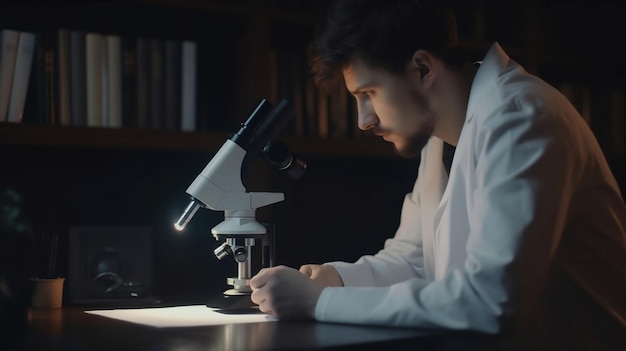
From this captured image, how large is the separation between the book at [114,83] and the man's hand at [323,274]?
67 cm

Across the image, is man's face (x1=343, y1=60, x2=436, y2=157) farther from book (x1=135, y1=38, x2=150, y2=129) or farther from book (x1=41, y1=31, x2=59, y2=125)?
book (x1=41, y1=31, x2=59, y2=125)

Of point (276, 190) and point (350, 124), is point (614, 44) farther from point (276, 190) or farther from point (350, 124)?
point (276, 190)

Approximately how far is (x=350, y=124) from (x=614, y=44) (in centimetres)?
121

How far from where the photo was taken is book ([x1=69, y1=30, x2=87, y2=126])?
2.00 meters

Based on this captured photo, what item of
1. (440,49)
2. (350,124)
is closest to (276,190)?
(350,124)

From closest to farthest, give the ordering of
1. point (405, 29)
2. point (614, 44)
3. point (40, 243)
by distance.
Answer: point (405, 29) → point (40, 243) → point (614, 44)

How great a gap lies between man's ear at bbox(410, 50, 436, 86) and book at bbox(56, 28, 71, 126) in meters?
0.91

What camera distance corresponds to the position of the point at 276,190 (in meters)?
2.35

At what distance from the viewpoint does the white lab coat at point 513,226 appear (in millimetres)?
1231

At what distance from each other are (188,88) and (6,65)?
0.45 m

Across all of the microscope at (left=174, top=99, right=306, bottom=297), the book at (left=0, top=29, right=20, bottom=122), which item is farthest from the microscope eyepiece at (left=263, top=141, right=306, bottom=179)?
the book at (left=0, top=29, right=20, bottom=122)

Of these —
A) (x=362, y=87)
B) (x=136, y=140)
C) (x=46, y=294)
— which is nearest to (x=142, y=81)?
(x=136, y=140)

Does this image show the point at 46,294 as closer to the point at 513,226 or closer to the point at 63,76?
the point at 63,76

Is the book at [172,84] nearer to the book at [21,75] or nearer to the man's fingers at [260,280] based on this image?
the book at [21,75]
